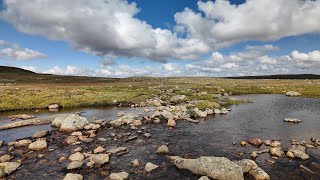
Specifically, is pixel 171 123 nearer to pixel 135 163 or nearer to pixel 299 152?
pixel 135 163

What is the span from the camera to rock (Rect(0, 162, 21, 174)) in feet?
69.3

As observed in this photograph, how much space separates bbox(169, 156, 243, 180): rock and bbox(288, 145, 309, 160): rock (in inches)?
293

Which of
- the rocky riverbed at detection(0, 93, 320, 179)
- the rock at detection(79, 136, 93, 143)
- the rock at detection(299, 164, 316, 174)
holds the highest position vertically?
the rock at detection(79, 136, 93, 143)

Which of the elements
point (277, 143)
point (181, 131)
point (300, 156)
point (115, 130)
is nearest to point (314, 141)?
point (277, 143)

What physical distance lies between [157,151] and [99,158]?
5.57 m

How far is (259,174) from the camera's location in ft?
65.8

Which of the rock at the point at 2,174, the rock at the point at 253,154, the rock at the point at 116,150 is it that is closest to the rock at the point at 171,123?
the rock at the point at 116,150

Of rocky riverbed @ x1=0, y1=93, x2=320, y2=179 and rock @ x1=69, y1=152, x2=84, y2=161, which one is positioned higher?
rock @ x1=69, y1=152, x2=84, y2=161

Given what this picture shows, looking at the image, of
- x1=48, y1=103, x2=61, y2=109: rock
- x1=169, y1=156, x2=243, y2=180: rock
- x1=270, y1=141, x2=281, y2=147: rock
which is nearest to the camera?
x1=169, y1=156, x2=243, y2=180: rock

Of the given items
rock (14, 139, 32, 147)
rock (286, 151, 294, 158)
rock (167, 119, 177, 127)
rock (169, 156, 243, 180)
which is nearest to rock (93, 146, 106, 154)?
rock (169, 156, 243, 180)

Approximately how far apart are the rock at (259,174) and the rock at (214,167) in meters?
1.12

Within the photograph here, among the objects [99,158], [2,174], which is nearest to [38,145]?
[2,174]

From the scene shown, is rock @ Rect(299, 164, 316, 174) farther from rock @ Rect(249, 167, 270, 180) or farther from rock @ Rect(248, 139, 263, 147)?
rock @ Rect(248, 139, 263, 147)

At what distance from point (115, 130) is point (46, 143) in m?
9.21
